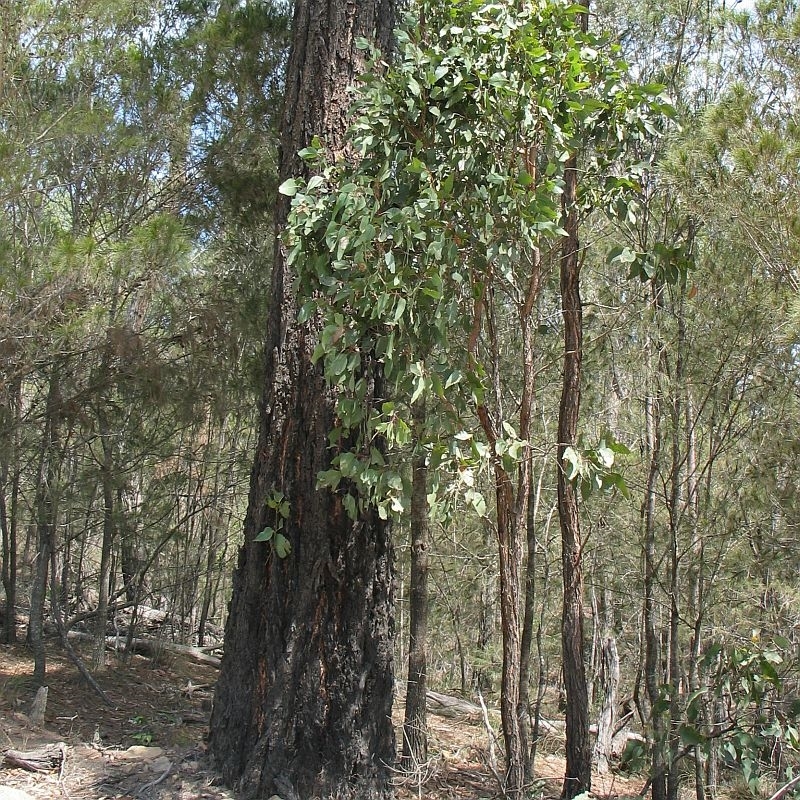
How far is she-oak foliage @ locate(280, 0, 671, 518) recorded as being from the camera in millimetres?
2967

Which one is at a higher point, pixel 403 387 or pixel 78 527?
pixel 403 387

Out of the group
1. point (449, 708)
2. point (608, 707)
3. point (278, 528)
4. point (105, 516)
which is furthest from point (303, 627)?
point (608, 707)

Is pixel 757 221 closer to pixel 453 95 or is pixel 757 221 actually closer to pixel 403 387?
pixel 453 95

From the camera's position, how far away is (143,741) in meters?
4.26

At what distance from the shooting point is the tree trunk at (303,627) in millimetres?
3447

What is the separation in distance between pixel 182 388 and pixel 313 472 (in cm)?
267

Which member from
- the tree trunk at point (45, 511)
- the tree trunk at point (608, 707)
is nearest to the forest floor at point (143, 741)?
the tree trunk at point (45, 511)

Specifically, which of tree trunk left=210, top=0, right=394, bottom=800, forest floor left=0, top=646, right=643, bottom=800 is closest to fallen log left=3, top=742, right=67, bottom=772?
forest floor left=0, top=646, right=643, bottom=800

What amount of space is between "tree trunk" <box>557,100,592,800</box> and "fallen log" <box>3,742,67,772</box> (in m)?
2.32

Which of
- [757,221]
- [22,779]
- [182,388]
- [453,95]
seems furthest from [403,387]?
[182,388]

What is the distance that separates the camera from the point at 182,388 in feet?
19.5

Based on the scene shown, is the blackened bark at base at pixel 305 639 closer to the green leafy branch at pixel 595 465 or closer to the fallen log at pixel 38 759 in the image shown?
the fallen log at pixel 38 759

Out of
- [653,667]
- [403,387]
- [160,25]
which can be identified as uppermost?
[160,25]

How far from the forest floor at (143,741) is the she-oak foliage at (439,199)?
5.03 ft
